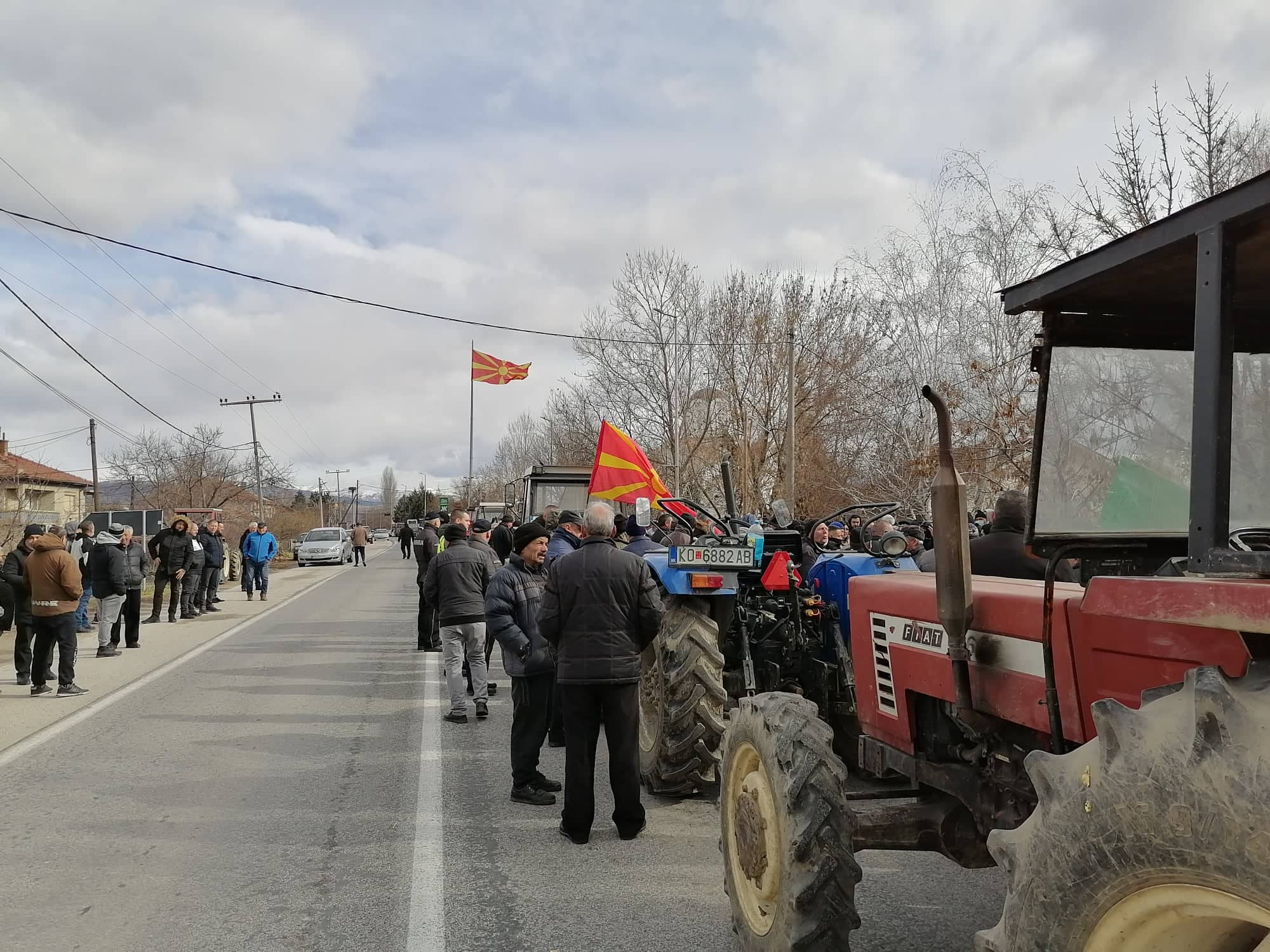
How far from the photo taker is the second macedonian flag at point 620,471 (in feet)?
33.7

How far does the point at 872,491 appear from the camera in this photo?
25922 mm

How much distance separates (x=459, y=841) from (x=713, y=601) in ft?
6.89

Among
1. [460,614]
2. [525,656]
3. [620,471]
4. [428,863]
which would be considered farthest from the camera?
[620,471]

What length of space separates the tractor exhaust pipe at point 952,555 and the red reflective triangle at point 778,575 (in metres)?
3.47

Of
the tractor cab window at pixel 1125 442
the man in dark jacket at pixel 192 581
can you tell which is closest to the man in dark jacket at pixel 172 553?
the man in dark jacket at pixel 192 581

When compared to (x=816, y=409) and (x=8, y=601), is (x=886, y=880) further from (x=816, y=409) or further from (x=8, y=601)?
(x=816, y=409)

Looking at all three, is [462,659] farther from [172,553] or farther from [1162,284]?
[172,553]

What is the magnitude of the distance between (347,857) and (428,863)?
463mm

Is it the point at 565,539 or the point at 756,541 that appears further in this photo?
the point at 565,539

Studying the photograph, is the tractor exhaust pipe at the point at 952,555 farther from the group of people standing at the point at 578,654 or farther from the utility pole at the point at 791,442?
the utility pole at the point at 791,442

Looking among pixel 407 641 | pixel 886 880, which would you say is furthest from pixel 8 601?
pixel 886 880

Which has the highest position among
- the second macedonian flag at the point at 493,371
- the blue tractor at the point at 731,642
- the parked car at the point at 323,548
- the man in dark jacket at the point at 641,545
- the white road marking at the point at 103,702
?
the second macedonian flag at the point at 493,371

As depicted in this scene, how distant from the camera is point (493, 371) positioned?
3616 cm

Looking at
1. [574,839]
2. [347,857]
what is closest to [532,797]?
[574,839]
